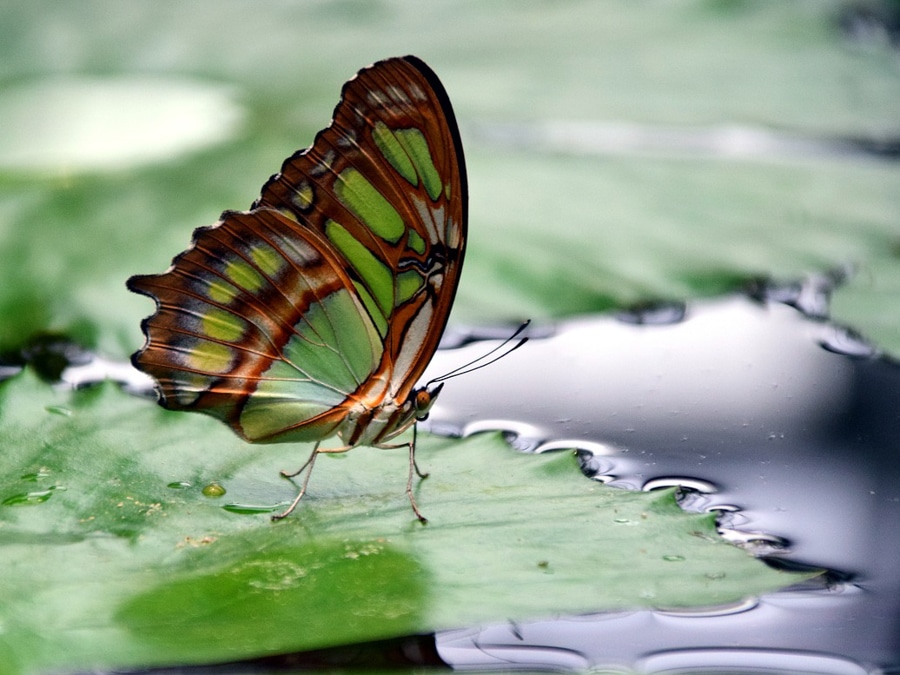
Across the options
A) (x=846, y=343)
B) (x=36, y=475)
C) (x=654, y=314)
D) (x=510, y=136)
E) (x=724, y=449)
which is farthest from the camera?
(x=510, y=136)

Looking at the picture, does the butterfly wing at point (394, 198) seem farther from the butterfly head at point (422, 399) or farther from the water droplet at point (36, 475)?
the water droplet at point (36, 475)

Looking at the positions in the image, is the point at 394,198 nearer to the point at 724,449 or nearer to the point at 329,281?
the point at 329,281

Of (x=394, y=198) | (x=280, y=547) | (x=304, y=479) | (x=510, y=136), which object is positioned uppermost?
(x=510, y=136)

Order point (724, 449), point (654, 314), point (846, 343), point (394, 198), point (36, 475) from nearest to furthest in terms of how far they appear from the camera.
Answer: point (36, 475) → point (394, 198) → point (724, 449) → point (846, 343) → point (654, 314)

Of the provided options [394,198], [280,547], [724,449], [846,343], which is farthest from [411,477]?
[846,343]

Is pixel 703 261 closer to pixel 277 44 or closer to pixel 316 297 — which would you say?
pixel 316 297

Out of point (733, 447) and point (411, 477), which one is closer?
point (411, 477)

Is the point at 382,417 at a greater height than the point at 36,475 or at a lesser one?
greater
